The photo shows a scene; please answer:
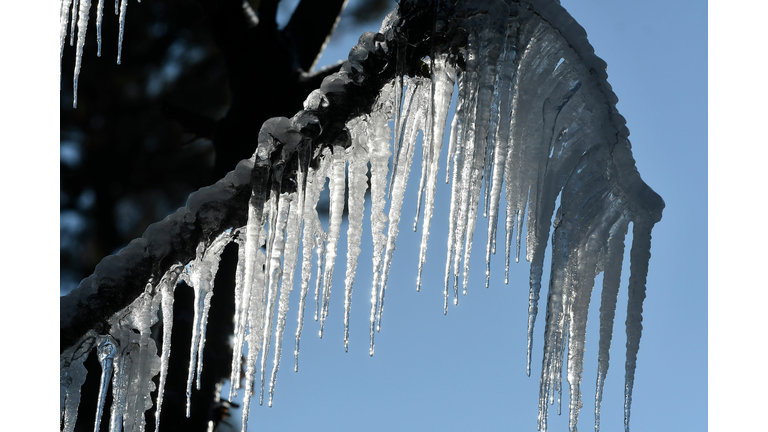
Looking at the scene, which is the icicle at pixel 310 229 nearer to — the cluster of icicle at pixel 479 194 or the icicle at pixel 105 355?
the cluster of icicle at pixel 479 194

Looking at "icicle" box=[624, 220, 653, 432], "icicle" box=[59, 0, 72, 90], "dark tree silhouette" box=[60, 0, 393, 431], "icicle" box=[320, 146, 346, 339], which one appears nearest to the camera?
"icicle" box=[624, 220, 653, 432]

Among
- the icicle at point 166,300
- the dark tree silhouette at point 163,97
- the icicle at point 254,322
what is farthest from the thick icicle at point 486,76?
the dark tree silhouette at point 163,97

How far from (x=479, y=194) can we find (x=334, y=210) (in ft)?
1.15

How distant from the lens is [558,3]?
1177mm

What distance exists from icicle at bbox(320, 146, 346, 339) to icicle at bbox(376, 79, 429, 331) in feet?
0.41

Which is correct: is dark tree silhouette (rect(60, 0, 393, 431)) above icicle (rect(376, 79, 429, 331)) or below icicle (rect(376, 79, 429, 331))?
above

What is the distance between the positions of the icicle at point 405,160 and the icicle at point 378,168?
35 mm

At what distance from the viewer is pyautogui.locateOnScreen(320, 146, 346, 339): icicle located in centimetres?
125

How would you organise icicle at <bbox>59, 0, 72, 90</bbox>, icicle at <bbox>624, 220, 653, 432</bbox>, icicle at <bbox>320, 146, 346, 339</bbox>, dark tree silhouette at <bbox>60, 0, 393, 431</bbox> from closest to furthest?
icicle at <bbox>624, 220, 653, 432</bbox>, icicle at <bbox>320, 146, 346, 339</bbox>, icicle at <bbox>59, 0, 72, 90</bbox>, dark tree silhouette at <bbox>60, 0, 393, 431</bbox>

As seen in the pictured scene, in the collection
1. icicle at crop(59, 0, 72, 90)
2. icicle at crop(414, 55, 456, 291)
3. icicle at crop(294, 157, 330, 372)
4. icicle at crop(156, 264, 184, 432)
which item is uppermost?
icicle at crop(59, 0, 72, 90)

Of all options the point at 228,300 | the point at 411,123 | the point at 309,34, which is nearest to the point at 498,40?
the point at 411,123

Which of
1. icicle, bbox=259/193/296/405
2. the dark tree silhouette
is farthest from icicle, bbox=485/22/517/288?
the dark tree silhouette

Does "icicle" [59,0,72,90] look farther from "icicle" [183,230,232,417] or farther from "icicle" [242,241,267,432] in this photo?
"icicle" [242,241,267,432]

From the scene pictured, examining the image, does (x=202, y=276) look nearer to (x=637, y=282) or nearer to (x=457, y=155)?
(x=457, y=155)
